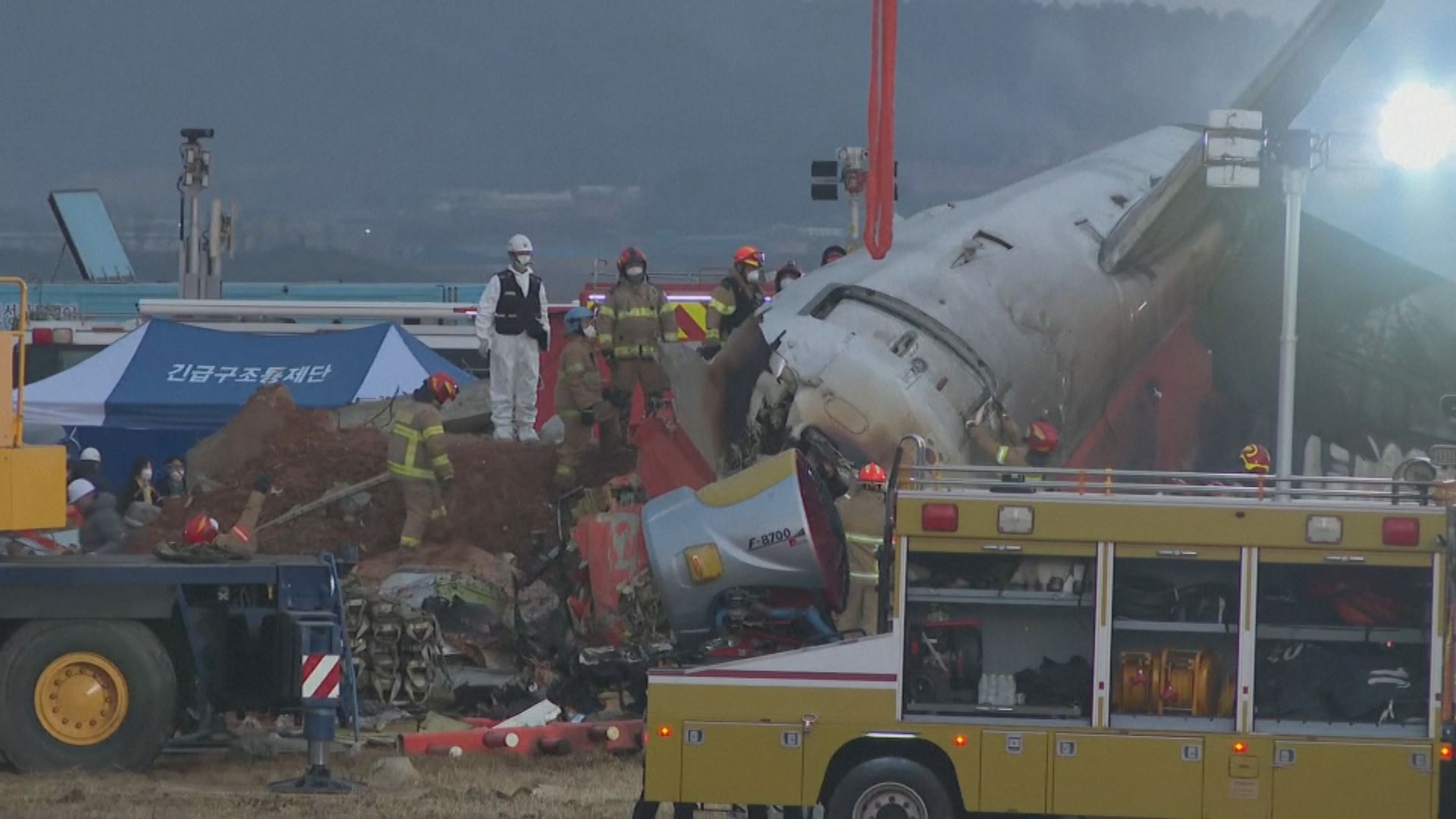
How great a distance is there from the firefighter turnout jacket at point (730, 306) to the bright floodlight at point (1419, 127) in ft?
20.4

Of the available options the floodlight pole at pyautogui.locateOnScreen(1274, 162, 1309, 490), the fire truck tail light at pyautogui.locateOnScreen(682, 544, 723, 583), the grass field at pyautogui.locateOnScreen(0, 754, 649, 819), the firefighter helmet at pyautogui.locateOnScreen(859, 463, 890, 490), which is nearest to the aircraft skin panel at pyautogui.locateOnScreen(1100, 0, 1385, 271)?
the floodlight pole at pyautogui.locateOnScreen(1274, 162, 1309, 490)

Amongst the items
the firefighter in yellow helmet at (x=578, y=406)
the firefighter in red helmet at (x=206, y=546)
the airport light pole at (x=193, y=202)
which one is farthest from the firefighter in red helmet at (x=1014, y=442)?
the airport light pole at (x=193, y=202)

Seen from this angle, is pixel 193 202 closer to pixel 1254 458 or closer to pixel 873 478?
pixel 1254 458

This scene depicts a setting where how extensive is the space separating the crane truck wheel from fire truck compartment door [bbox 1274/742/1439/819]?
23.5ft

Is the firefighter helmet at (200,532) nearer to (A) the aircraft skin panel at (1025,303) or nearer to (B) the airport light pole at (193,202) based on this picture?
(A) the aircraft skin panel at (1025,303)

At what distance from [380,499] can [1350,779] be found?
38.6ft

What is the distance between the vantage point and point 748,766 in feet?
35.7

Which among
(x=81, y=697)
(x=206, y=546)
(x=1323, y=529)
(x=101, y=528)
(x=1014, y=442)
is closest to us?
(x=1323, y=529)

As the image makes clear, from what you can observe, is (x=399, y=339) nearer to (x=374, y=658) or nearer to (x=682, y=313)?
(x=682, y=313)

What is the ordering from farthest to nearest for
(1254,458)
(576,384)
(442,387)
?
1. (576,384)
2. (442,387)
3. (1254,458)

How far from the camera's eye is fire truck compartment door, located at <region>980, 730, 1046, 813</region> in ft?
35.2

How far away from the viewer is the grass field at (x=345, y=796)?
1255cm

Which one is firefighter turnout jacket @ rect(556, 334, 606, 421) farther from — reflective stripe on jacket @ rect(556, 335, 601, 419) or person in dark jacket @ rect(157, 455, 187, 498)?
person in dark jacket @ rect(157, 455, 187, 498)

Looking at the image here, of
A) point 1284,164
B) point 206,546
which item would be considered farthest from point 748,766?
point 1284,164
